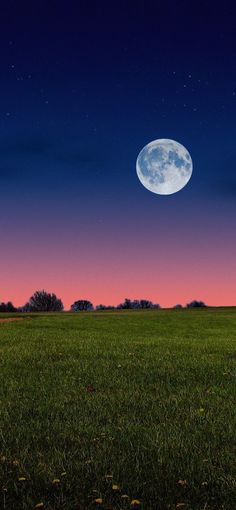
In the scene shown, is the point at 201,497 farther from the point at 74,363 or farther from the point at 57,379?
the point at 74,363

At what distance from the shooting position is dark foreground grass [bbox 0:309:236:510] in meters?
5.34

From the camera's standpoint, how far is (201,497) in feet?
17.3

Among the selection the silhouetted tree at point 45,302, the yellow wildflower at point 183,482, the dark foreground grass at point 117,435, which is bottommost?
the yellow wildflower at point 183,482

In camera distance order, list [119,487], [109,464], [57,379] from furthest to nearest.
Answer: [57,379] < [109,464] < [119,487]

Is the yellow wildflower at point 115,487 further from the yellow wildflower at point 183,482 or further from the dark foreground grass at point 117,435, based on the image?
the yellow wildflower at point 183,482

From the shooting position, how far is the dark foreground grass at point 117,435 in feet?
17.5

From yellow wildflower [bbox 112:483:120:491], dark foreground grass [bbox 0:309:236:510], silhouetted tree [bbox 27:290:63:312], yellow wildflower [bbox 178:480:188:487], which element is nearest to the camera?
yellow wildflower [bbox 112:483:120:491]

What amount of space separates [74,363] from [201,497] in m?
9.00

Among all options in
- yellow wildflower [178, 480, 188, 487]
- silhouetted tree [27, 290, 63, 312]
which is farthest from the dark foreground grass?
silhouetted tree [27, 290, 63, 312]

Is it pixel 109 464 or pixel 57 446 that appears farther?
pixel 57 446

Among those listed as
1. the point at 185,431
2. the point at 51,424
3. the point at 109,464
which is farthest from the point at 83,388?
the point at 109,464

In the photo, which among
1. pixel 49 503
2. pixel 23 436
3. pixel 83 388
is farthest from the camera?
pixel 83 388

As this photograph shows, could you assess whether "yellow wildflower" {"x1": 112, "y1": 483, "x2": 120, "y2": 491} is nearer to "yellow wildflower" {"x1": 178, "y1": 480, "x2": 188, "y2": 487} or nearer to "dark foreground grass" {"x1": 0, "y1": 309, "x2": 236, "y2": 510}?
"dark foreground grass" {"x1": 0, "y1": 309, "x2": 236, "y2": 510}

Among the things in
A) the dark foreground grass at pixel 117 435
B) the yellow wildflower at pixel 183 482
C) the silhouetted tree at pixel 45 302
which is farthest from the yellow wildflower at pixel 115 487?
the silhouetted tree at pixel 45 302
